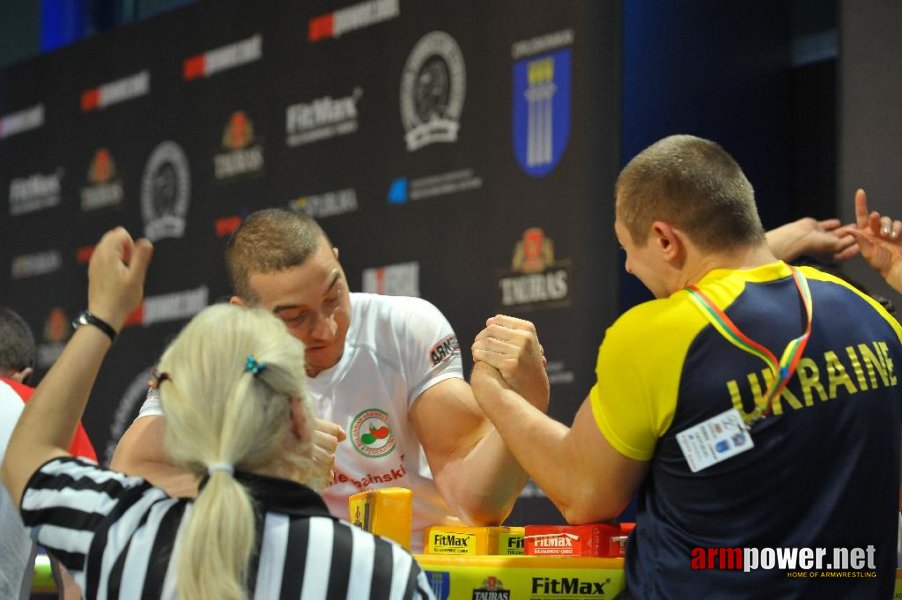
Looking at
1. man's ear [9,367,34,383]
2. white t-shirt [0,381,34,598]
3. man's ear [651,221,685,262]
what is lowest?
white t-shirt [0,381,34,598]

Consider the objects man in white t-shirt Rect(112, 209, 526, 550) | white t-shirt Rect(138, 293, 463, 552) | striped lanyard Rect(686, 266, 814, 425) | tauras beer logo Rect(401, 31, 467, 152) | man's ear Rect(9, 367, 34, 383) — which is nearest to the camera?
striped lanyard Rect(686, 266, 814, 425)

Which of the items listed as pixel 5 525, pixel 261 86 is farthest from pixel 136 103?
pixel 5 525

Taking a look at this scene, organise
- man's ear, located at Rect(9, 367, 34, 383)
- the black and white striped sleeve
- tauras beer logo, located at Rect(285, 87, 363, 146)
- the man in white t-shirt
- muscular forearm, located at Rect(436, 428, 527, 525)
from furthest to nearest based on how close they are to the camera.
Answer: tauras beer logo, located at Rect(285, 87, 363, 146) < man's ear, located at Rect(9, 367, 34, 383) < the man in white t-shirt < muscular forearm, located at Rect(436, 428, 527, 525) < the black and white striped sleeve

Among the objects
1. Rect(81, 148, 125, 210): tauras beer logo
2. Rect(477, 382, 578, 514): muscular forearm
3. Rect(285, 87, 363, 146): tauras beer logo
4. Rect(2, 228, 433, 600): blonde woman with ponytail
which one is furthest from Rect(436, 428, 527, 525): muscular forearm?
Rect(81, 148, 125, 210): tauras beer logo

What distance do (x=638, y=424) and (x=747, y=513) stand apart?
0.19 metres

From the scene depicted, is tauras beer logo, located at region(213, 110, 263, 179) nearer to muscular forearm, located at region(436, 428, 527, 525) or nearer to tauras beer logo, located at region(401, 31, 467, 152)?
tauras beer logo, located at region(401, 31, 467, 152)

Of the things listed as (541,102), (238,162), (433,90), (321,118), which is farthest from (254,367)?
(238,162)

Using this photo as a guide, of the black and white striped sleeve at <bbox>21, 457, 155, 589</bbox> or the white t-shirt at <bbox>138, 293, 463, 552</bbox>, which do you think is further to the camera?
the white t-shirt at <bbox>138, 293, 463, 552</bbox>

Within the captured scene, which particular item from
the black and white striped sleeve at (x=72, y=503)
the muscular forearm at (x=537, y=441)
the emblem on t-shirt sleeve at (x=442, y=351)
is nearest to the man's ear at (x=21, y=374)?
the emblem on t-shirt sleeve at (x=442, y=351)

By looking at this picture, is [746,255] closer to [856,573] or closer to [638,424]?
[638,424]

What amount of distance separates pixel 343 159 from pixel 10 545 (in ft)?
8.61

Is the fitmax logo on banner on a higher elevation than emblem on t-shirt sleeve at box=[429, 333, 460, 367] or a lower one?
higher

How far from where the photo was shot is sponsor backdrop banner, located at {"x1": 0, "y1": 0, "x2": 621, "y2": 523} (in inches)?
159

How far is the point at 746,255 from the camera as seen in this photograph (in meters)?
1.93
